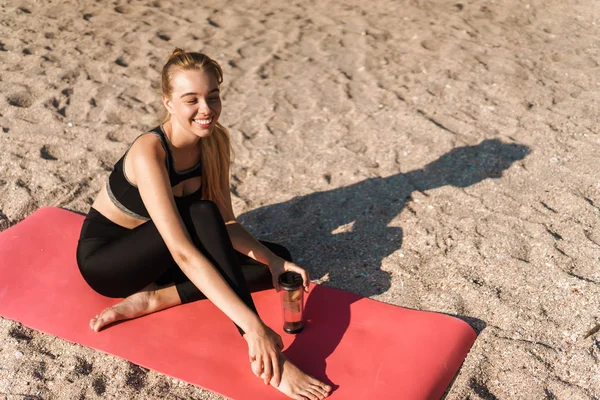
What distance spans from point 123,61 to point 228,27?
1.19 metres

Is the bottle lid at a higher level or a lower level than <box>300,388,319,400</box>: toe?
higher

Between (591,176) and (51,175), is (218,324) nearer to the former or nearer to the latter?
(51,175)

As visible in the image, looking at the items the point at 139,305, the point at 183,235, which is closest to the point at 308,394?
the point at 183,235

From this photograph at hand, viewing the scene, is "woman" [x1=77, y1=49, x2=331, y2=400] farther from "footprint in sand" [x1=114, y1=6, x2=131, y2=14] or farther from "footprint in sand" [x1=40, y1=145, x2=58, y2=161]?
"footprint in sand" [x1=114, y1=6, x2=131, y2=14]

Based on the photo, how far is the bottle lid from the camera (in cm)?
283

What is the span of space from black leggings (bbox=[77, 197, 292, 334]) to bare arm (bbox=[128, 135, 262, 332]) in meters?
0.08

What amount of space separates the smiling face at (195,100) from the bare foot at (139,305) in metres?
0.75

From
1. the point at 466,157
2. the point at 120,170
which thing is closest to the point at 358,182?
the point at 466,157

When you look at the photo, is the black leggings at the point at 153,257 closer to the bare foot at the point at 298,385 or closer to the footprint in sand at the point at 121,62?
the bare foot at the point at 298,385

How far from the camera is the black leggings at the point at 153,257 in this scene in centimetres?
279

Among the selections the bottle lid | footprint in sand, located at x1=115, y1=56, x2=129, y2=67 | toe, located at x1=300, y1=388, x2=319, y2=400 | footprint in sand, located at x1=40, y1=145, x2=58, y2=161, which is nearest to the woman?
toe, located at x1=300, y1=388, x2=319, y2=400

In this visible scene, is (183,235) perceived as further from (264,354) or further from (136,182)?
(264,354)

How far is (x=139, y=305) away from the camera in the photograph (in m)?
3.07

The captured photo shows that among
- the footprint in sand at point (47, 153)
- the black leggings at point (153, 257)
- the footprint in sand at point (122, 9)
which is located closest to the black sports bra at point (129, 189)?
the black leggings at point (153, 257)
